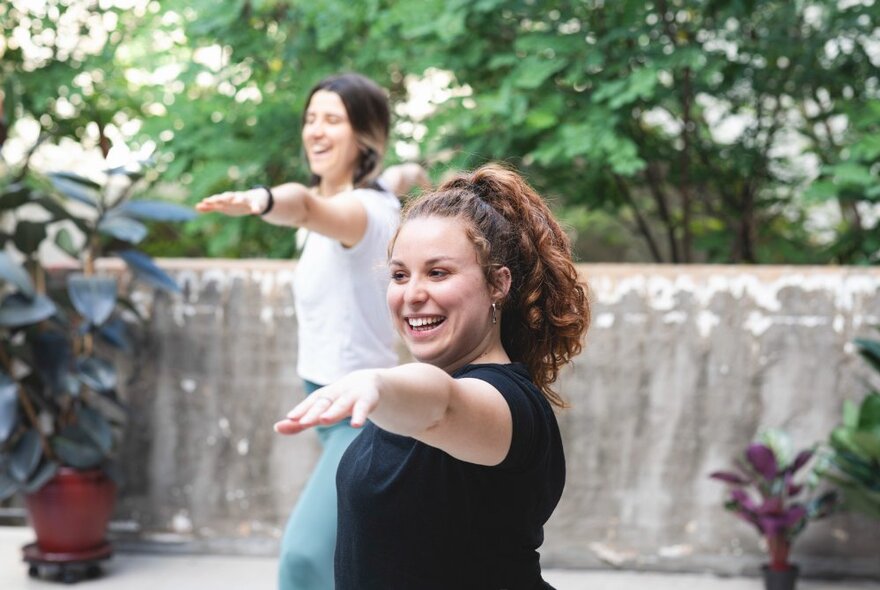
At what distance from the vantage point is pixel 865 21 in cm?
508

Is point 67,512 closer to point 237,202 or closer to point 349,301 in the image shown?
point 349,301

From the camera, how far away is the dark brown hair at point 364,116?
2754 millimetres

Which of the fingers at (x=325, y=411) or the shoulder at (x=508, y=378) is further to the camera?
the shoulder at (x=508, y=378)

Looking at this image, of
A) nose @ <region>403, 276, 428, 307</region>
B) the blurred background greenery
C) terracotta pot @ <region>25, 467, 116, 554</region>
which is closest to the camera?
nose @ <region>403, 276, 428, 307</region>

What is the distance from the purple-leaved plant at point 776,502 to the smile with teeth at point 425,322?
2569mm

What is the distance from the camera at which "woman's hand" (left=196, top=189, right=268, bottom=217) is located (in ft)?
7.38

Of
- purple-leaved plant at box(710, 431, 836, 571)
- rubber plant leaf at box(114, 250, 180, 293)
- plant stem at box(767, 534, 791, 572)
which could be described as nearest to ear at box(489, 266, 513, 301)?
purple-leaved plant at box(710, 431, 836, 571)

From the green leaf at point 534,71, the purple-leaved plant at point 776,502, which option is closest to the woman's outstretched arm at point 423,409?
the purple-leaved plant at point 776,502

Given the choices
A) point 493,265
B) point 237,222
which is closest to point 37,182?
point 237,222

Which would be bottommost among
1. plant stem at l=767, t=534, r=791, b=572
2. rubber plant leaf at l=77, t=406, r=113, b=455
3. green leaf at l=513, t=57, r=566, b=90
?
plant stem at l=767, t=534, r=791, b=572

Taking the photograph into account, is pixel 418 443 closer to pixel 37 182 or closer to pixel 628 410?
pixel 628 410

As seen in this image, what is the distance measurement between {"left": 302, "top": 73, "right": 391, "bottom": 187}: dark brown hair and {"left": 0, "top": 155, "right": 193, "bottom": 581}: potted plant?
61.2 inches

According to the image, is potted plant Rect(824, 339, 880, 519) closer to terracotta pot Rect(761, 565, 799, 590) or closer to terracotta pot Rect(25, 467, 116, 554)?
terracotta pot Rect(761, 565, 799, 590)

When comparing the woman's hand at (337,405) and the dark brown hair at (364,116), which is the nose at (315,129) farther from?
the woman's hand at (337,405)
